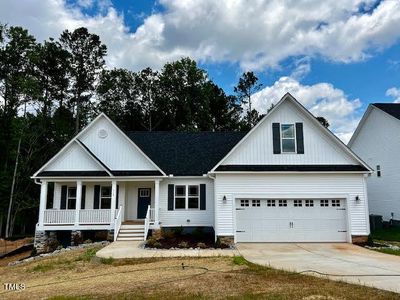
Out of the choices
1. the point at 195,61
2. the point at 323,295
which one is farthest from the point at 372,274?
the point at 195,61

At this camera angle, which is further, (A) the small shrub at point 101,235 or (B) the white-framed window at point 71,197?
(B) the white-framed window at point 71,197

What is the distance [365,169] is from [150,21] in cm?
1423

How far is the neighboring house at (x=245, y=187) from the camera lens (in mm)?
15500

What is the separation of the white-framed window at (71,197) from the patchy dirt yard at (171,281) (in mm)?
6781

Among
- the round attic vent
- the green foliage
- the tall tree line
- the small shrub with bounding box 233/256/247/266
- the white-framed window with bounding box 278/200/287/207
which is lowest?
the green foliage

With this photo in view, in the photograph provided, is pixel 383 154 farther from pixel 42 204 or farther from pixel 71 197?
pixel 42 204

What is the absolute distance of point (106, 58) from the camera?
36531 millimetres

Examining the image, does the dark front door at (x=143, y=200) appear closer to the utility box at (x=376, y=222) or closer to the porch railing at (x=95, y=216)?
the porch railing at (x=95, y=216)

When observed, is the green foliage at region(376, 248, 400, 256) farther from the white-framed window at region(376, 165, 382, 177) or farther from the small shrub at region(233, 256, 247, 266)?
the white-framed window at region(376, 165, 382, 177)

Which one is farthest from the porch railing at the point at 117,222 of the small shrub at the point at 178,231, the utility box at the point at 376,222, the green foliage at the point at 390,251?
the utility box at the point at 376,222

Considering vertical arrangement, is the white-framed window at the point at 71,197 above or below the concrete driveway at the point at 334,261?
above

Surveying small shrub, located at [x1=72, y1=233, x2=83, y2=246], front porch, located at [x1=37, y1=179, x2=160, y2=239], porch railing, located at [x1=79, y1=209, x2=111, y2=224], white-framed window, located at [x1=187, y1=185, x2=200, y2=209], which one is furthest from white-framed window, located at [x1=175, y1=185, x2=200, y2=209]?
small shrub, located at [x1=72, y1=233, x2=83, y2=246]

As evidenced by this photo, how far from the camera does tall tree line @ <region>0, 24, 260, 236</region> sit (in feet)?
91.9

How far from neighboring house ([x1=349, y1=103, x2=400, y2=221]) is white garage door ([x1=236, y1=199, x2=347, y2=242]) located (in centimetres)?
672
